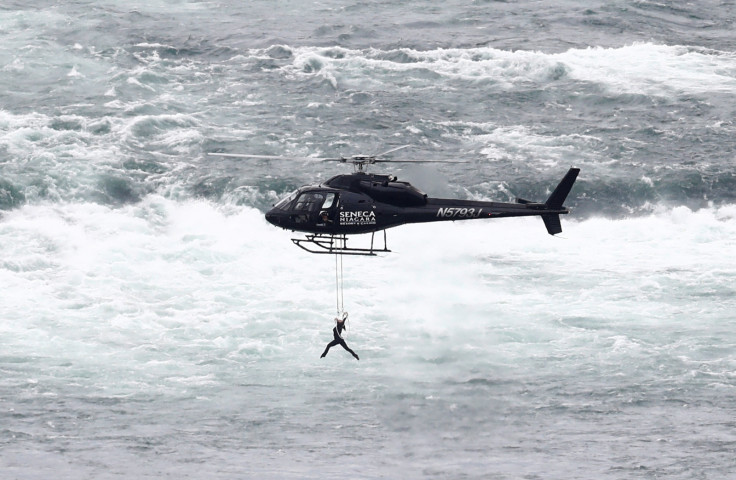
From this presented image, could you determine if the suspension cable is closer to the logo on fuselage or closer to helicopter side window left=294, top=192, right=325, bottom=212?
the logo on fuselage

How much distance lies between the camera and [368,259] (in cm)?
9188

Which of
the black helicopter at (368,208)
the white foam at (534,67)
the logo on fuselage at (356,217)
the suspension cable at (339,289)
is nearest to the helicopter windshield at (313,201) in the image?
the black helicopter at (368,208)

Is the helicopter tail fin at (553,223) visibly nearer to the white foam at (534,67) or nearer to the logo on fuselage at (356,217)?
the logo on fuselage at (356,217)

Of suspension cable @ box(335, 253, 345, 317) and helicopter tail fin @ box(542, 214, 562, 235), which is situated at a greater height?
helicopter tail fin @ box(542, 214, 562, 235)

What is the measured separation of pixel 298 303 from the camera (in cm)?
8531

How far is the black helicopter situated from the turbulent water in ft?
32.7

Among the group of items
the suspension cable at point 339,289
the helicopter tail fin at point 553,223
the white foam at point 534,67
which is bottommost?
the suspension cable at point 339,289

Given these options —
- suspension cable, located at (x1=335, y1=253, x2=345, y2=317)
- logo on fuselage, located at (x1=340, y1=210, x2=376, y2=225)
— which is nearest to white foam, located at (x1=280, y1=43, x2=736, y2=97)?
suspension cable, located at (x1=335, y1=253, x2=345, y2=317)

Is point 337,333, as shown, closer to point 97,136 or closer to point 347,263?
point 347,263

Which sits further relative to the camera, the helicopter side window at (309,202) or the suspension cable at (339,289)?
the suspension cable at (339,289)

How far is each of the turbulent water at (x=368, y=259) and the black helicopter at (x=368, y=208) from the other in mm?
9974

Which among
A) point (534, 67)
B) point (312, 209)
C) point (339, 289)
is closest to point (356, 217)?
point (312, 209)

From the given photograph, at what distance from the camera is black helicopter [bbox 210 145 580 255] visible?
6694 centimetres

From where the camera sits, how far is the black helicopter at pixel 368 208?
66.9 meters
